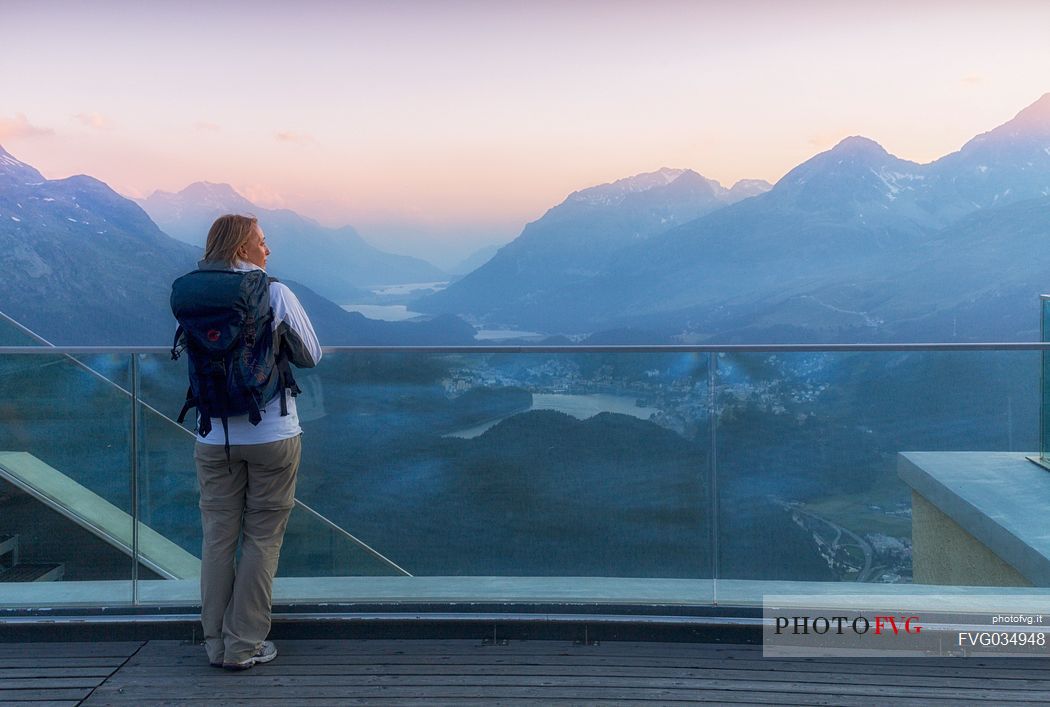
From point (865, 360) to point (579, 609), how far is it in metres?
1.11

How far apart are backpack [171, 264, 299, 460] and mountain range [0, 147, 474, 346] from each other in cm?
2576

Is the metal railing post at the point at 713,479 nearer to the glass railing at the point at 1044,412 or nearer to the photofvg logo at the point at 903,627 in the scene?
the photofvg logo at the point at 903,627

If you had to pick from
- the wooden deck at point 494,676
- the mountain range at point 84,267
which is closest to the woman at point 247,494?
the wooden deck at point 494,676

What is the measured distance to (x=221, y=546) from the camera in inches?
101

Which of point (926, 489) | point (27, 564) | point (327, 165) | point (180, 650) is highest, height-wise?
point (327, 165)

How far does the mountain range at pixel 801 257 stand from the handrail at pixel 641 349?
94.2 ft

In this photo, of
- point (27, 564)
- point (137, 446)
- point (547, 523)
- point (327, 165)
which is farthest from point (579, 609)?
point (327, 165)

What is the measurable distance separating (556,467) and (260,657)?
3.29 ft

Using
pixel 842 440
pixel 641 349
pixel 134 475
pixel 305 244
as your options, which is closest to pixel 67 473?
pixel 134 475

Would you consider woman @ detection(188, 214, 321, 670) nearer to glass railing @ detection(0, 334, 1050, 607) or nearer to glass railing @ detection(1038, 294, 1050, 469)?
glass railing @ detection(0, 334, 1050, 607)

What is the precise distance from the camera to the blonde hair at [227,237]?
8.05 feet

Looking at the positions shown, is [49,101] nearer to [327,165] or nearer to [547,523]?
[327,165]

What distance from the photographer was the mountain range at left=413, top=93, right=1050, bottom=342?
114 ft

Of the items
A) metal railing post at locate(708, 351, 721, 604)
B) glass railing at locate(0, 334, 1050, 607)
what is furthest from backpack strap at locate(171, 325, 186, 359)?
metal railing post at locate(708, 351, 721, 604)
